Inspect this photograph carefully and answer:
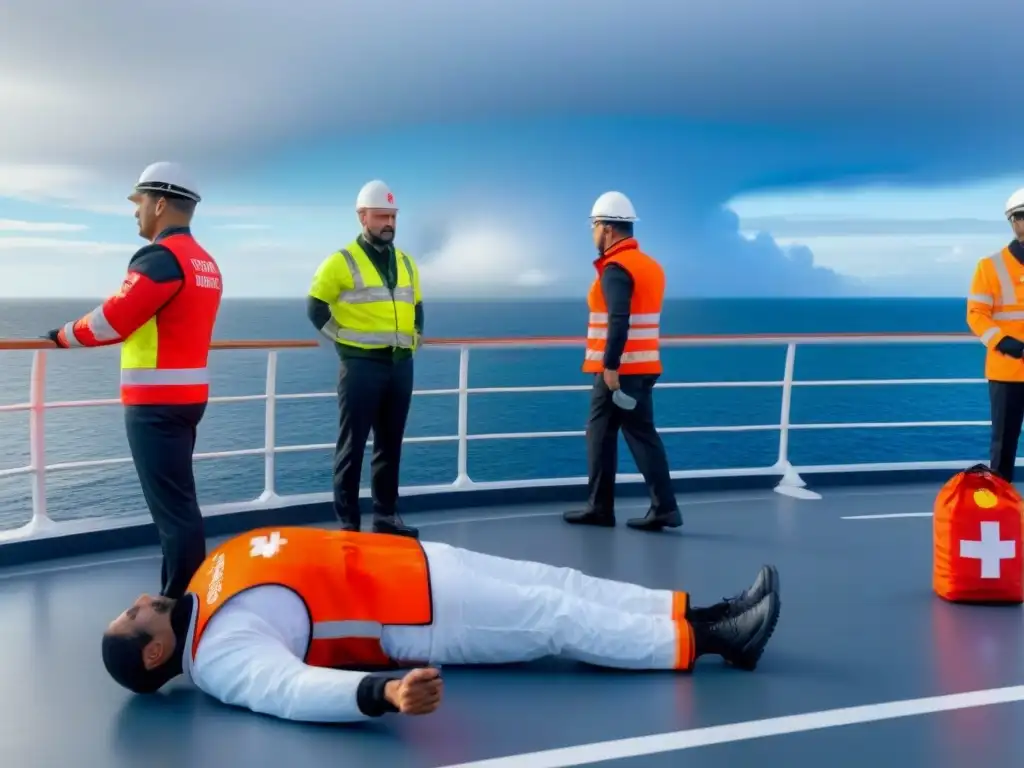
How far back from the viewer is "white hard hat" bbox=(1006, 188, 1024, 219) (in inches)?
163

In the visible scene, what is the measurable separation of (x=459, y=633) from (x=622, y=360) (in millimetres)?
2206

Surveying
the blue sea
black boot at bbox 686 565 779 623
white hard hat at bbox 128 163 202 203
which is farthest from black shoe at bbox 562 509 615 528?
the blue sea

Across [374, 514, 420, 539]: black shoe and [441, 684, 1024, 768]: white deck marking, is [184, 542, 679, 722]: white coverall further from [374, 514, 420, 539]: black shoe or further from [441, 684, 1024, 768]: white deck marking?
[374, 514, 420, 539]: black shoe

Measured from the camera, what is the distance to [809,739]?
2283mm

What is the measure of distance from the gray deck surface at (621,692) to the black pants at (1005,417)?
86 centimetres

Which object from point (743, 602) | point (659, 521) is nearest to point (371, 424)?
point (659, 521)

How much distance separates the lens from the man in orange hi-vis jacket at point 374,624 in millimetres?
2195

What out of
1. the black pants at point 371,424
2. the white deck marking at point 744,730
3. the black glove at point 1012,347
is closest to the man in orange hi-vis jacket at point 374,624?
the white deck marking at point 744,730

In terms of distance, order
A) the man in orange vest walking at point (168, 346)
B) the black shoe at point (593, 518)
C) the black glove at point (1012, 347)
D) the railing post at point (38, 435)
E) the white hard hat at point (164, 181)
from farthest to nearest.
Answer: the black shoe at point (593, 518) → the black glove at point (1012, 347) → the railing post at point (38, 435) → the white hard hat at point (164, 181) → the man in orange vest walking at point (168, 346)

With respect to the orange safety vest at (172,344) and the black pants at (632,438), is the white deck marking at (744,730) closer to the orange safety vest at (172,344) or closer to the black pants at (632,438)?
the orange safety vest at (172,344)

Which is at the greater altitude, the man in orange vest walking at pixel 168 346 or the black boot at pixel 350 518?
the man in orange vest walking at pixel 168 346

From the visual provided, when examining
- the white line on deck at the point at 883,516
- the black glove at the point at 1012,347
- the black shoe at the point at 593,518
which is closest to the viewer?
the black glove at the point at 1012,347

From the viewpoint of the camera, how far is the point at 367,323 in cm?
406

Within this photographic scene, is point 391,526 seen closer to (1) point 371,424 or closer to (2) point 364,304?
(1) point 371,424
